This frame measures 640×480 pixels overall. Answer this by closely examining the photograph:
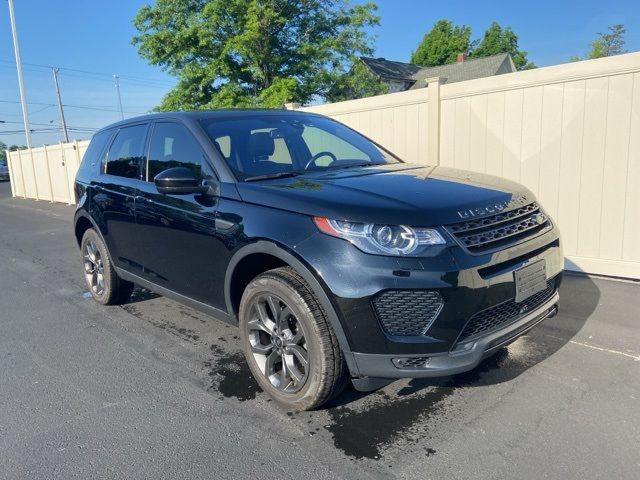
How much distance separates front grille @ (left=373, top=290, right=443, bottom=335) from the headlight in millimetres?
211

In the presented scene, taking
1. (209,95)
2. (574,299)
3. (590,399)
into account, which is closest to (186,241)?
(590,399)

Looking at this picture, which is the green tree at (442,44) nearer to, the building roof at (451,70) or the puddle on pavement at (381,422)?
the building roof at (451,70)

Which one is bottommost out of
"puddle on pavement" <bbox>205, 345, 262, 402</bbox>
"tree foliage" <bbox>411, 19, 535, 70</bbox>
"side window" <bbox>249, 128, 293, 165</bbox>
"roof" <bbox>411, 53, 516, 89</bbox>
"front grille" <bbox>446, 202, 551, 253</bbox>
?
"puddle on pavement" <bbox>205, 345, 262, 402</bbox>

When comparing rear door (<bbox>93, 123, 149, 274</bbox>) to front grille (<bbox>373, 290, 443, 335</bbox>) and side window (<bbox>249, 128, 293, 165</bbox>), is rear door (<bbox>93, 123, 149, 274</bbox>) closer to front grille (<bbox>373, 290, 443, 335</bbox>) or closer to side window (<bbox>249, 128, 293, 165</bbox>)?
side window (<bbox>249, 128, 293, 165</bbox>)

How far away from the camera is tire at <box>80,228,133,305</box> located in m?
4.98

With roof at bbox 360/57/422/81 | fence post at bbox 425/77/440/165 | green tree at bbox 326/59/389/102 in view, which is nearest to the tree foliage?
roof at bbox 360/57/422/81

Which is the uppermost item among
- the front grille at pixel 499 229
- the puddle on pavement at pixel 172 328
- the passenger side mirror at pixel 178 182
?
the passenger side mirror at pixel 178 182

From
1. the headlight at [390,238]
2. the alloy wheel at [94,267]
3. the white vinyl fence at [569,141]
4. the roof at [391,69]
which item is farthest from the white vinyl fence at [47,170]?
the roof at [391,69]

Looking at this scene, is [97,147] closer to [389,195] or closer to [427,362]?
[389,195]

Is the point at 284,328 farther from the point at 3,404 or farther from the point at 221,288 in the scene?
the point at 3,404

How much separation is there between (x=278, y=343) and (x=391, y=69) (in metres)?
39.7

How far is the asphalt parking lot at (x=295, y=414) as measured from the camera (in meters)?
2.50

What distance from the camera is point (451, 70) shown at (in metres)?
37.5

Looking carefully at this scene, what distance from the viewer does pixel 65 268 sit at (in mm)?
7375
